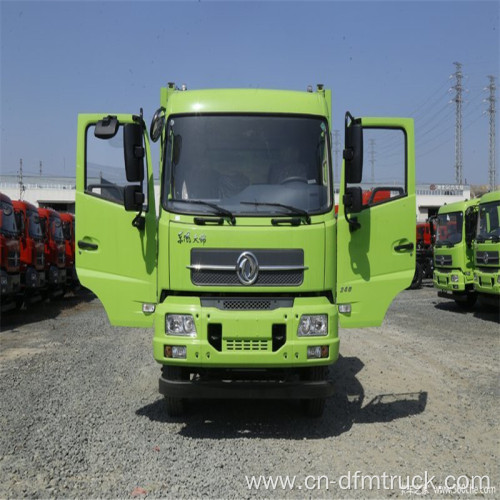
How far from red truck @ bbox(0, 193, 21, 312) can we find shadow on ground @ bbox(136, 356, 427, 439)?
802cm

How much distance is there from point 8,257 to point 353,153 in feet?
33.9

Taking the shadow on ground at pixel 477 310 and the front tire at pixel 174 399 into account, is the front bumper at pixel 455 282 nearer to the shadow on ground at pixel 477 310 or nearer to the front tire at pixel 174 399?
the shadow on ground at pixel 477 310

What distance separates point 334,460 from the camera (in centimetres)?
483

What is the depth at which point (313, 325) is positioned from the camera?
5.17 metres

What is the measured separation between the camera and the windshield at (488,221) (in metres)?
13.8

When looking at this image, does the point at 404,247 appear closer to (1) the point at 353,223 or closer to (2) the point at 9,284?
(1) the point at 353,223

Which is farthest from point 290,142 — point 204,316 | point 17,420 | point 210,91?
point 17,420

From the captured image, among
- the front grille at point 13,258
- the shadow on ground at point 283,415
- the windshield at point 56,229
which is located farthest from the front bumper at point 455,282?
the windshield at point 56,229

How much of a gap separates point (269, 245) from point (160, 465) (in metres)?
2.00

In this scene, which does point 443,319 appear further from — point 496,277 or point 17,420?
point 17,420

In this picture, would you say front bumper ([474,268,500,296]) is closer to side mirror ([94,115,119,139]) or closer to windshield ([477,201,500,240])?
windshield ([477,201,500,240])

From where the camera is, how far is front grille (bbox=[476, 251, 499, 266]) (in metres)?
13.4

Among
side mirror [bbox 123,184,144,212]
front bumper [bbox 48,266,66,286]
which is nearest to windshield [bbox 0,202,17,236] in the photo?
front bumper [bbox 48,266,66,286]

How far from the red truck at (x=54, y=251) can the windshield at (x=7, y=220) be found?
3.29 meters
